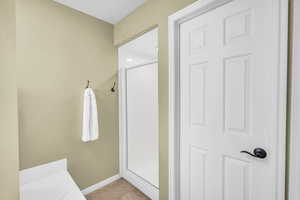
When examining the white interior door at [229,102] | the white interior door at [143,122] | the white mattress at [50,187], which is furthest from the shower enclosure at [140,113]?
the white mattress at [50,187]

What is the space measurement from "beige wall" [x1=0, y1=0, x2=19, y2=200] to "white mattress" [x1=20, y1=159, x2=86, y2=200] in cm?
94

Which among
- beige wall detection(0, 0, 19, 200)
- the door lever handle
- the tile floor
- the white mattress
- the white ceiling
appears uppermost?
the white ceiling

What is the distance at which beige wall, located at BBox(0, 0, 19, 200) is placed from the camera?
17.9 inches

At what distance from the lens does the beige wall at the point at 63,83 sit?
1.56m

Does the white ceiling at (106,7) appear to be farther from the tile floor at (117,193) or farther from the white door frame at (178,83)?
the tile floor at (117,193)

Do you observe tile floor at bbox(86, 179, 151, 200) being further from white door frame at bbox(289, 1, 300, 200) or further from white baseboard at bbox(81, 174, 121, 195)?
white door frame at bbox(289, 1, 300, 200)

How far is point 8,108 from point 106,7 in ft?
5.84

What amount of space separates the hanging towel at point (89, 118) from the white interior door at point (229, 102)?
3.48 feet

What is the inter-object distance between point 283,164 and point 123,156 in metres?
1.91

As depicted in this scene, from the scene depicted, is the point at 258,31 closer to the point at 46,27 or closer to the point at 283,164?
the point at 283,164

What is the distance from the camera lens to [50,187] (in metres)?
1.45

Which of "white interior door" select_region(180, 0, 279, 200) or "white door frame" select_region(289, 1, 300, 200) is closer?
"white door frame" select_region(289, 1, 300, 200)

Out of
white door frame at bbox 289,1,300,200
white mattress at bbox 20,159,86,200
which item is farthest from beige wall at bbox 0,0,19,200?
white door frame at bbox 289,1,300,200

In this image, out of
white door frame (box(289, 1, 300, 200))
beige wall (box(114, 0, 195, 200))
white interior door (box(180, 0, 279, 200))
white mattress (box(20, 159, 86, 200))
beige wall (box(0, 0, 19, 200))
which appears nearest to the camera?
beige wall (box(0, 0, 19, 200))
